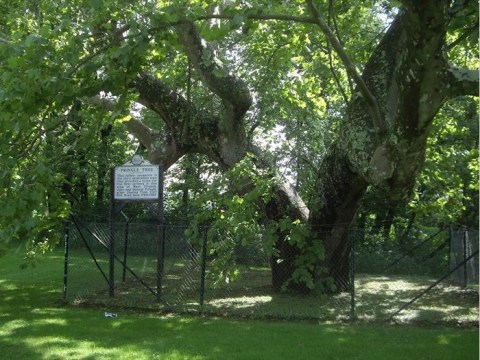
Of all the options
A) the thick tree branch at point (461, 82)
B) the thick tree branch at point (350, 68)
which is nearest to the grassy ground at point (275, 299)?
the thick tree branch at point (350, 68)

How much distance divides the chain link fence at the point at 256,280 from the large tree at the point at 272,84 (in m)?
0.78

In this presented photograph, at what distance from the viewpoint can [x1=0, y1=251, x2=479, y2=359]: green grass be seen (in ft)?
26.5

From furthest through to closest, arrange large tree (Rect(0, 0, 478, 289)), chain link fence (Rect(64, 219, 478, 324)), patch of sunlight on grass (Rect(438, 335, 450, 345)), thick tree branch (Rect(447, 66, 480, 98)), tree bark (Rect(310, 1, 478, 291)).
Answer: chain link fence (Rect(64, 219, 478, 324)) → patch of sunlight on grass (Rect(438, 335, 450, 345)) → thick tree branch (Rect(447, 66, 480, 98)) → tree bark (Rect(310, 1, 478, 291)) → large tree (Rect(0, 0, 478, 289))

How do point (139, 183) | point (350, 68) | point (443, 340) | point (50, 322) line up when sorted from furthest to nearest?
1. point (139, 183)
2. point (50, 322)
3. point (443, 340)
4. point (350, 68)

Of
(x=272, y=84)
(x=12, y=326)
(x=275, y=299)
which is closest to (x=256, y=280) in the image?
(x=275, y=299)

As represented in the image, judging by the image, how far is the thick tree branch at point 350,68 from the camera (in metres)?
7.59

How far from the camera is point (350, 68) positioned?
25.7ft

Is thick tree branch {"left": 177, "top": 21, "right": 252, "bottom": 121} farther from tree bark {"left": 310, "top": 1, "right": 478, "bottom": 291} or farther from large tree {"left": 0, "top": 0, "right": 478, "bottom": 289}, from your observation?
tree bark {"left": 310, "top": 1, "right": 478, "bottom": 291}

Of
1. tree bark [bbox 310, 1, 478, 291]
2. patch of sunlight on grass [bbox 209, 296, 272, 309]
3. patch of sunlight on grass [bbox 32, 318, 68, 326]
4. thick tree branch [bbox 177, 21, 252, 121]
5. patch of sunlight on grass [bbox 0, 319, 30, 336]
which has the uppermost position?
thick tree branch [bbox 177, 21, 252, 121]

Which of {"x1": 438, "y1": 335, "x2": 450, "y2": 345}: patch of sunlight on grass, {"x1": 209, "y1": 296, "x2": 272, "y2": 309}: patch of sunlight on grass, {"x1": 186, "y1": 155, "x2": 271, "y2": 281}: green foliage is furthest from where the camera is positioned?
{"x1": 209, "y1": 296, "x2": 272, "y2": 309}: patch of sunlight on grass

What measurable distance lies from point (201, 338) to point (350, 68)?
4.68 metres

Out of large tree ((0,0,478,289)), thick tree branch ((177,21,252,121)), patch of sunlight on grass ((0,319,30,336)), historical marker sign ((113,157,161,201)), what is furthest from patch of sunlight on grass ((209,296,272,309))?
thick tree branch ((177,21,252,121))

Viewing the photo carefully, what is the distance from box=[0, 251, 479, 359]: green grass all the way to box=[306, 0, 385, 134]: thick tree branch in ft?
10.9

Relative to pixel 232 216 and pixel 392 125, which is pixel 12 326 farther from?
pixel 392 125
